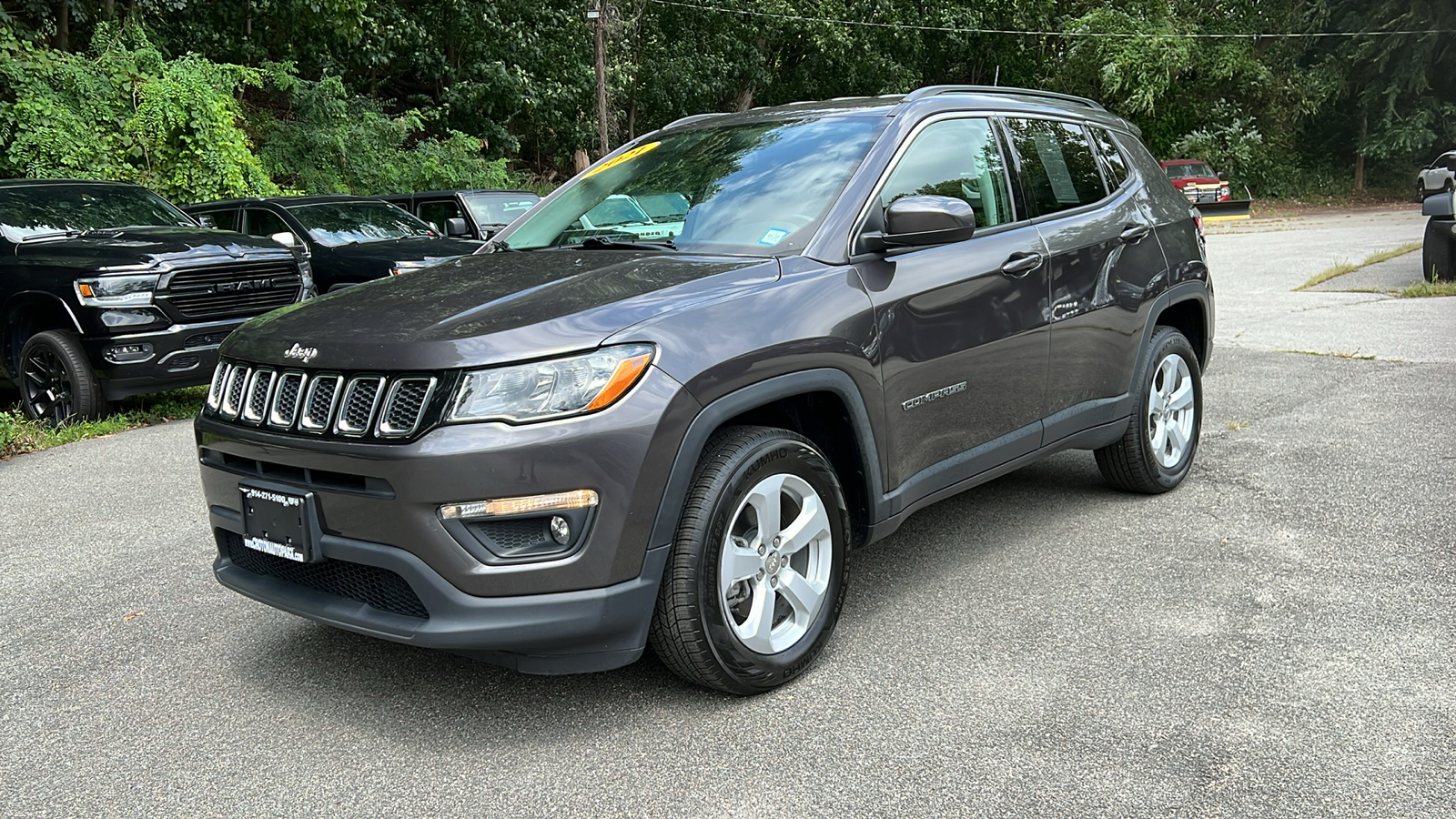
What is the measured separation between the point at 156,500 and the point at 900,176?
422cm

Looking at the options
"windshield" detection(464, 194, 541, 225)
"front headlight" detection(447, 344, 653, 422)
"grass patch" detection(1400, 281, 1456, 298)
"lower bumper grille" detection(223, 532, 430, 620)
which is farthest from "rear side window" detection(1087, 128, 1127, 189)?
"windshield" detection(464, 194, 541, 225)

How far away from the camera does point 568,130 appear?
30.7 metres

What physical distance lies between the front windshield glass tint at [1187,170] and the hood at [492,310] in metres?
30.3

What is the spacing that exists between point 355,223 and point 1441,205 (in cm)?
1123

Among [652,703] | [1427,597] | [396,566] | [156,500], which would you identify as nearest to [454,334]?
[396,566]

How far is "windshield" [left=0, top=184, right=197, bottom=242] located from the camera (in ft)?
28.9

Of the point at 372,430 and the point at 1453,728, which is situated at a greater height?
the point at 372,430

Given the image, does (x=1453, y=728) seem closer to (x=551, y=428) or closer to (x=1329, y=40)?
(x=551, y=428)

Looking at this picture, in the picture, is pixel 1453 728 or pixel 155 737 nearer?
pixel 1453 728

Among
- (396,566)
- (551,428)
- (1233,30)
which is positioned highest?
(1233,30)

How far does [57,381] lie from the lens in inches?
329

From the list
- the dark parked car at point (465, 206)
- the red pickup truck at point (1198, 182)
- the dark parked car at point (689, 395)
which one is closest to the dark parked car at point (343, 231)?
the dark parked car at point (465, 206)

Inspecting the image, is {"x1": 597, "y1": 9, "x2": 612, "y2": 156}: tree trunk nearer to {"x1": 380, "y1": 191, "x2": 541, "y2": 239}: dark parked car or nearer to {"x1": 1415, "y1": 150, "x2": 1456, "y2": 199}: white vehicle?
{"x1": 380, "y1": 191, "x2": 541, "y2": 239}: dark parked car

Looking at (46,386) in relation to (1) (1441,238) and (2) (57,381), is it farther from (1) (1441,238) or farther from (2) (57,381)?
(1) (1441,238)
